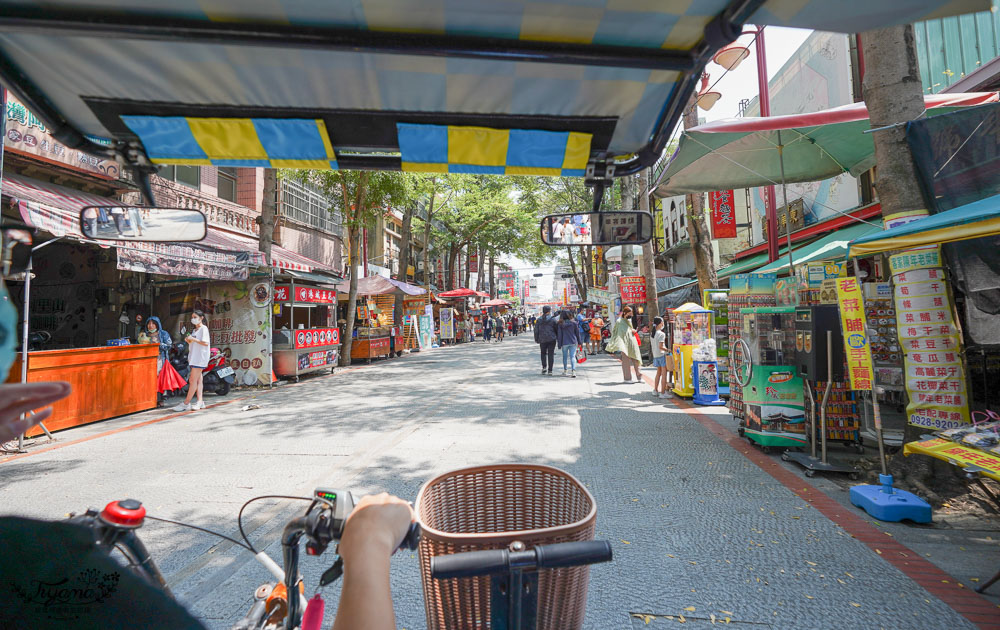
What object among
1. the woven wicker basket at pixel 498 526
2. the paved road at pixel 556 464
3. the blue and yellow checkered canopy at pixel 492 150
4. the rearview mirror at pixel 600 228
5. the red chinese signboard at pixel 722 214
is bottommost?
the paved road at pixel 556 464

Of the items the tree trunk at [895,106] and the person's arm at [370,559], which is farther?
the tree trunk at [895,106]

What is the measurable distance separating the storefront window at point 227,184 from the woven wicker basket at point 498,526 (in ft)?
58.8

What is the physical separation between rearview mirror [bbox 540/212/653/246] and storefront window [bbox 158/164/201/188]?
14168 millimetres

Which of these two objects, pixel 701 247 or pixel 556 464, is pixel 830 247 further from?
pixel 556 464

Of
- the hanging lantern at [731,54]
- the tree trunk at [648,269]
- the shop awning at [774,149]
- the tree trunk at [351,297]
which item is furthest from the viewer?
the tree trunk at [351,297]

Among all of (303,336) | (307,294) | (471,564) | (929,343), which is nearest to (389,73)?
(471,564)

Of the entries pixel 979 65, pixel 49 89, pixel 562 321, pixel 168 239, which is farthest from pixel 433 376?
pixel 979 65

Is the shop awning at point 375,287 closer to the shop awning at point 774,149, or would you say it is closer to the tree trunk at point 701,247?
the tree trunk at point 701,247

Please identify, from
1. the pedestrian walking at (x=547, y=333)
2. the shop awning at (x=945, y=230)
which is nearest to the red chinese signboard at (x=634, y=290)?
the pedestrian walking at (x=547, y=333)

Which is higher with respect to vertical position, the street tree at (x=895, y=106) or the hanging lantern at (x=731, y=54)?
the hanging lantern at (x=731, y=54)

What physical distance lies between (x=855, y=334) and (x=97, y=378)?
10.2 m

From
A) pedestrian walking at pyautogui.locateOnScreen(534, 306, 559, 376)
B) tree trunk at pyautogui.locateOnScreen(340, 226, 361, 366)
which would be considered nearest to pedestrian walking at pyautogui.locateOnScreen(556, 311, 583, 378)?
pedestrian walking at pyautogui.locateOnScreen(534, 306, 559, 376)

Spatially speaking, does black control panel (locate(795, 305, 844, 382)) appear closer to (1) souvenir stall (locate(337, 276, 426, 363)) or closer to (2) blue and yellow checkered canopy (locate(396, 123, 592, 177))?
(2) blue and yellow checkered canopy (locate(396, 123, 592, 177))

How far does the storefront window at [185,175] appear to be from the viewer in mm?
13758
